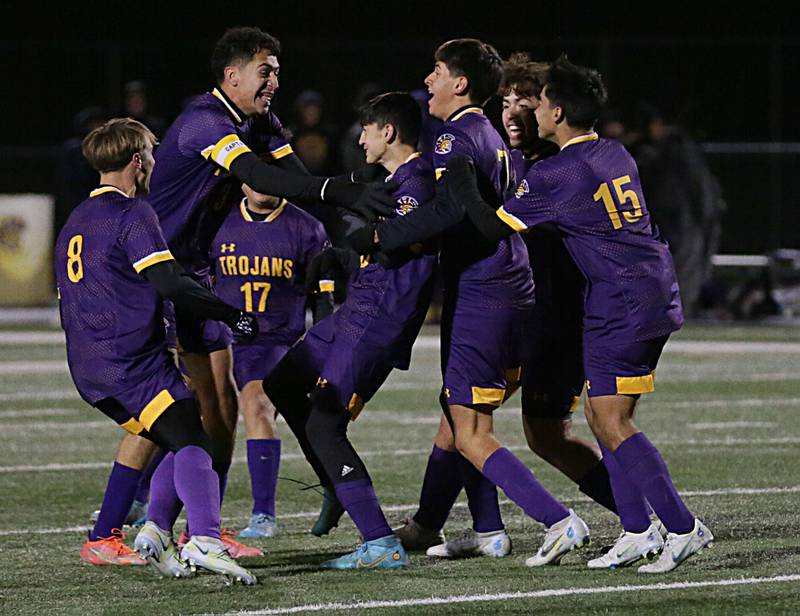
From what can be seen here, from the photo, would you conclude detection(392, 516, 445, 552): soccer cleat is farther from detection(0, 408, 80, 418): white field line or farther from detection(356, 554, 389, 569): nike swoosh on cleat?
detection(0, 408, 80, 418): white field line

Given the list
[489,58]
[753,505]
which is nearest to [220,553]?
[489,58]

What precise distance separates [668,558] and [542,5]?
2443cm

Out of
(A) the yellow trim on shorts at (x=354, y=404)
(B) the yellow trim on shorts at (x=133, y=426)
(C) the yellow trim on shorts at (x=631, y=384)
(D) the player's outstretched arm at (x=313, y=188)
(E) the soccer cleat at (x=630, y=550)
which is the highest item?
(D) the player's outstretched arm at (x=313, y=188)

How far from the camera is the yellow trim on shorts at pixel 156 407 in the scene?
6488 millimetres

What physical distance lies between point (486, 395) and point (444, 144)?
944 mm

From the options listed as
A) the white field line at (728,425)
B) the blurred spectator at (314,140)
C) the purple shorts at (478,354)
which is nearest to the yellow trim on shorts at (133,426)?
the purple shorts at (478,354)

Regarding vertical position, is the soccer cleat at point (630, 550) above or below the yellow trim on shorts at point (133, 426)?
below

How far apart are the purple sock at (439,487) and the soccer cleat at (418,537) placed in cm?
2

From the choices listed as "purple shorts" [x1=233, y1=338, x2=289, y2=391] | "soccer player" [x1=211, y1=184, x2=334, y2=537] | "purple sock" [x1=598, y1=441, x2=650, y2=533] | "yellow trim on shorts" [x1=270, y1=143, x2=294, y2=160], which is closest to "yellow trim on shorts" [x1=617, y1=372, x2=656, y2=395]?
"purple sock" [x1=598, y1=441, x2=650, y2=533]

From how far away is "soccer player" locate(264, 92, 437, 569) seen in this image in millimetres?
6695

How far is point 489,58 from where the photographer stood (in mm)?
6980

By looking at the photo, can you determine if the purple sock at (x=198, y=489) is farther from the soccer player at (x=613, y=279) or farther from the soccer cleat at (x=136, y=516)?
the soccer cleat at (x=136, y=516)

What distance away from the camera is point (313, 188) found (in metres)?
6.69

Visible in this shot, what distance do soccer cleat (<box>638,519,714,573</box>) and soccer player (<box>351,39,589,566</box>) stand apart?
0.93ft
